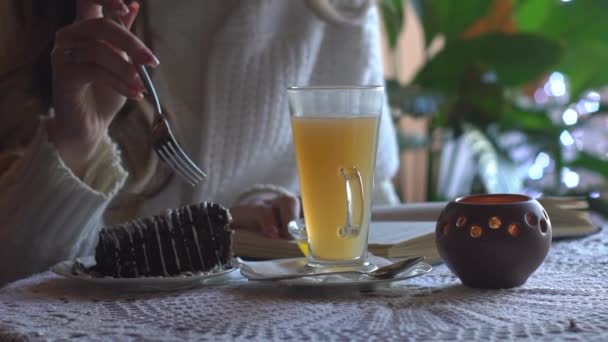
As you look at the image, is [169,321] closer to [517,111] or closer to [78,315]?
[78,315]

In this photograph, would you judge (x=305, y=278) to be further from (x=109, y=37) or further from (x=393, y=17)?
(x=393, y=17)

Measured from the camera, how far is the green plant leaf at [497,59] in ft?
6.76

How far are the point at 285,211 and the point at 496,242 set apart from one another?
315 mm

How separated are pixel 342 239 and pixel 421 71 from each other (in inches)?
57.7

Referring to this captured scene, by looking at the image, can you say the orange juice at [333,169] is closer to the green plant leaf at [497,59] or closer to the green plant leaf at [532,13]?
the green plant leaf at [497,59]

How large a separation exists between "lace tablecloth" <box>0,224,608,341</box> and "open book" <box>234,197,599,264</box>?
0.06 meters

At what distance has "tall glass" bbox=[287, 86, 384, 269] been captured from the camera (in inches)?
28.9

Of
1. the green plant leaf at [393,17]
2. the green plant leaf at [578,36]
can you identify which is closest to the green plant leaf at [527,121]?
the green plant leaf at [578,36]

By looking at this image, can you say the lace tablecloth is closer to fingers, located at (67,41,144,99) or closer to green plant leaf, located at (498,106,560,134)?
fingers, located at (67,41,144,99)

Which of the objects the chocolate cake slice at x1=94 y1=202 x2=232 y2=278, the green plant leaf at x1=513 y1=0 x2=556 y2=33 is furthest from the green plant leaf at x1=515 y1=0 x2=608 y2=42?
the chocolate cake slice at x1=94 y1=202 x2=232 y2=278

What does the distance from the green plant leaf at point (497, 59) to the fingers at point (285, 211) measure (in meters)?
1.23

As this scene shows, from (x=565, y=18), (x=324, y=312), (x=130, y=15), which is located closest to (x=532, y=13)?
(x=565, y=18)

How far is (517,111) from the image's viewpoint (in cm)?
219

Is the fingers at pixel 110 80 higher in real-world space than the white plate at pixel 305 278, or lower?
higher
